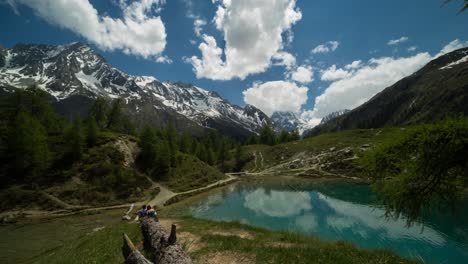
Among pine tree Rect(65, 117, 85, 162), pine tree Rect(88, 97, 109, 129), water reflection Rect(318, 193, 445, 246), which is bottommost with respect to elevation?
water reflection Rect(318, 193, 445, 246)

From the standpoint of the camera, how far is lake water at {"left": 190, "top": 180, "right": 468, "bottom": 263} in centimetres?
2370

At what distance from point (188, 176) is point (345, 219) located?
2062 inches

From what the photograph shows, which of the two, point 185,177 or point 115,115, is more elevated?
point 115,115

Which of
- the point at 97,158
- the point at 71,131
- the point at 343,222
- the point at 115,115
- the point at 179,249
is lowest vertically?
the point at 343,222

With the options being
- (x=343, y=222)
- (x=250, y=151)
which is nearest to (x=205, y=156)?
(x=250, y=151)

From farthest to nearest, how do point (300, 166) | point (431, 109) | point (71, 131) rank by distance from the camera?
point (431, 109) → point (300, 166) → point (71, 131)

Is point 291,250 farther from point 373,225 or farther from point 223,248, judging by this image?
point 373,225

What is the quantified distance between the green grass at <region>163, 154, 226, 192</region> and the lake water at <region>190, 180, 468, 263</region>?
16566 mm

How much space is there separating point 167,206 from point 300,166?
220 feet

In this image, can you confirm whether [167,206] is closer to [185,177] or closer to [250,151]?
[185,177]

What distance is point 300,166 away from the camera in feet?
335

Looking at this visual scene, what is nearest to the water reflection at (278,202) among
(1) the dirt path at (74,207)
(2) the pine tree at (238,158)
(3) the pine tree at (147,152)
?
(1) the dirt path at (74,207)

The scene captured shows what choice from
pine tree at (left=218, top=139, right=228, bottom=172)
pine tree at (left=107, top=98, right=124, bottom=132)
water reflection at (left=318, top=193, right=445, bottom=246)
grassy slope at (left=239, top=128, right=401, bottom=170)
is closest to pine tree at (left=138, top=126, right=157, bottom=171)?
pine tree at (left=107, top=98, right=124, bottom=132)

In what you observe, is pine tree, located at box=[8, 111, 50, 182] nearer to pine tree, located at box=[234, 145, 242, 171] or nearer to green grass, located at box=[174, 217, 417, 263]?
green grass, located at box=[174, 217, 417, 263]
